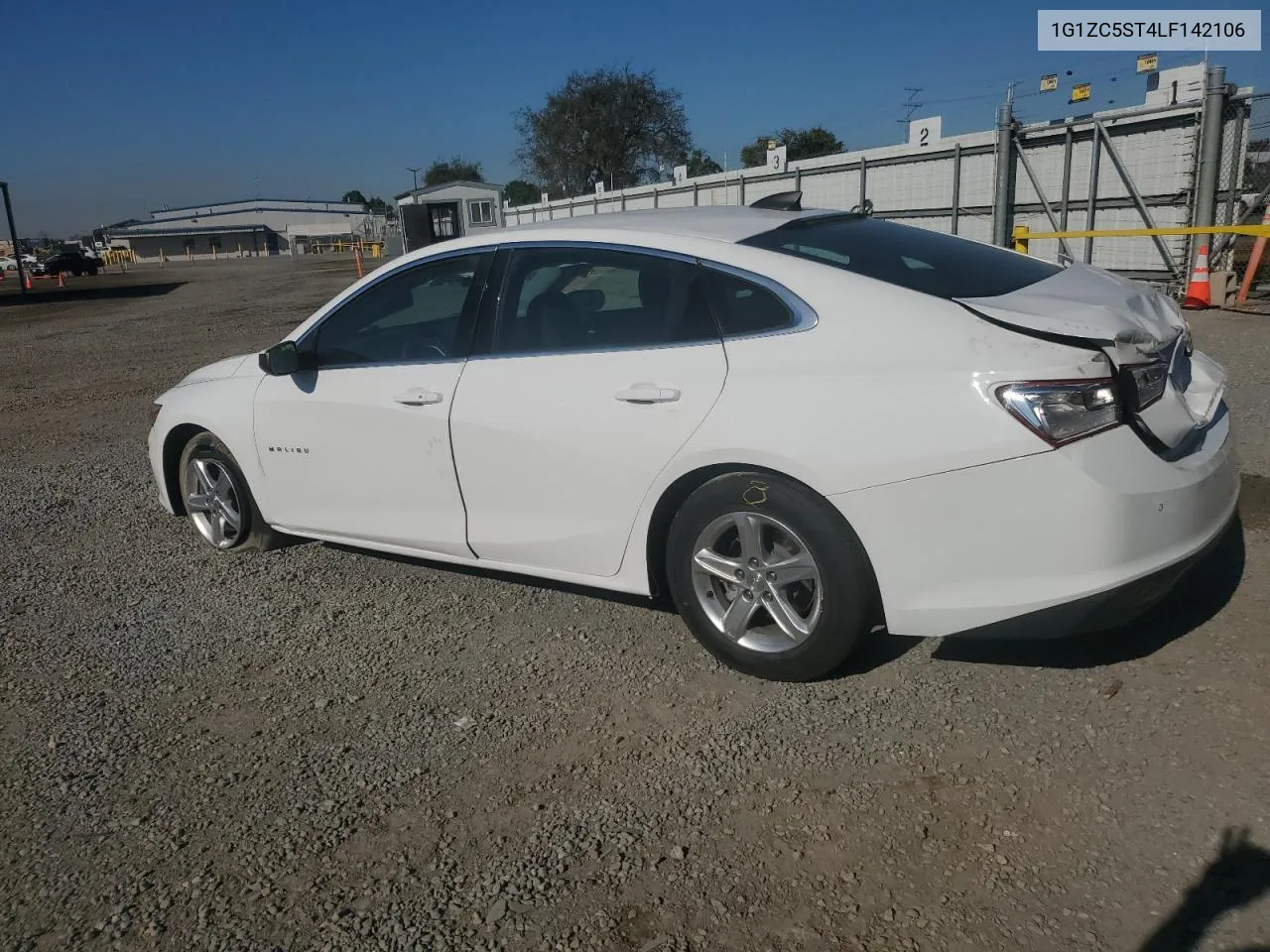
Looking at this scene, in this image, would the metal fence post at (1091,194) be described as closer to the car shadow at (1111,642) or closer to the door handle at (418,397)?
the car shadow at (1111,642)

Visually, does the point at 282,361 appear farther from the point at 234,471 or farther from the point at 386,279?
the point at 234,471

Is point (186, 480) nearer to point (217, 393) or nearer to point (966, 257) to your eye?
point (217, 393)

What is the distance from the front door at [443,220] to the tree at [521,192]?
15506 millimetres

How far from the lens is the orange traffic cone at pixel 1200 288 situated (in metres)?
12.0

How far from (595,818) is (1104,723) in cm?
156

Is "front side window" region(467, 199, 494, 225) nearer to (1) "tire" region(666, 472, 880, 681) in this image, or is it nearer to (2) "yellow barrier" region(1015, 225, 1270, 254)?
(2) "yellow barrier" region(1015, 225, 1270, 254)

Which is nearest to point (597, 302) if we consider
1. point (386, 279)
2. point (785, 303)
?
point (785, 303)

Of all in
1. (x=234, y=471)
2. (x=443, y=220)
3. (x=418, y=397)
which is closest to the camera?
(x=418, y=397)

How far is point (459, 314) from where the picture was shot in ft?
13.3

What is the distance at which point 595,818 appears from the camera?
9.19 feet

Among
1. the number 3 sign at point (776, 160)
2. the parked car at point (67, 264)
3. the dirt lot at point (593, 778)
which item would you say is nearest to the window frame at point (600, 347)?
the dirt lot at point (593, 778)

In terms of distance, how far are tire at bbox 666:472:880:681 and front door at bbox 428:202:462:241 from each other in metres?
45.4

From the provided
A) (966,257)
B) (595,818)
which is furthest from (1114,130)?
(595,818)

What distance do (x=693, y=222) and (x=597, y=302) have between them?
1.53 ft
